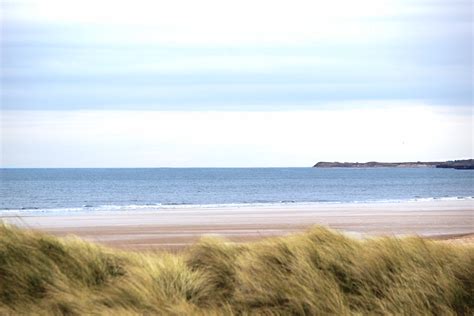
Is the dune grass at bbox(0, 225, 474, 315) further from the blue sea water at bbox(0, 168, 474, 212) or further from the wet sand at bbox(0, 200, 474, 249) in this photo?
the blue sea water at bbox(0, 168, 474, 212)

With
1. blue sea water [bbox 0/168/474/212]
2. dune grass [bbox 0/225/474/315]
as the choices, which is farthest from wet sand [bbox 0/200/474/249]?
blue sea water [bbox 0/168/474/212]

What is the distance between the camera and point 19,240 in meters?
10.1

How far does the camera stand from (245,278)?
30.8ft

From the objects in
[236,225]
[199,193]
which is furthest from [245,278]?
[199,193]

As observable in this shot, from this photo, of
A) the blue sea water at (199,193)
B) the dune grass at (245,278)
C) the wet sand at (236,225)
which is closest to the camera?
the dune grass at (245,278)

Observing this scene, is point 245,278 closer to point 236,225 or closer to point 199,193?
point 236,225

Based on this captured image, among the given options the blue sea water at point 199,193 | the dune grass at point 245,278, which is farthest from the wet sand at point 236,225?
the blue sea water at point 199,193

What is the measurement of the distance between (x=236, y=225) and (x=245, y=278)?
17.6 meters

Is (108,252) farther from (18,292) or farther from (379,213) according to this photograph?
(379,213)

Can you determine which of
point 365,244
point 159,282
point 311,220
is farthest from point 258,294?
point 311,220

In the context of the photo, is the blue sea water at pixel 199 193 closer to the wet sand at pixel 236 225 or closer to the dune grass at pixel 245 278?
the wet sand at pixel 236 225

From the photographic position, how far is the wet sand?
2219 centimetres

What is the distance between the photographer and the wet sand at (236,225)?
22188 mm

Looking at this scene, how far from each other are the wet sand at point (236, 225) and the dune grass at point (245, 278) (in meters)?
9.21
